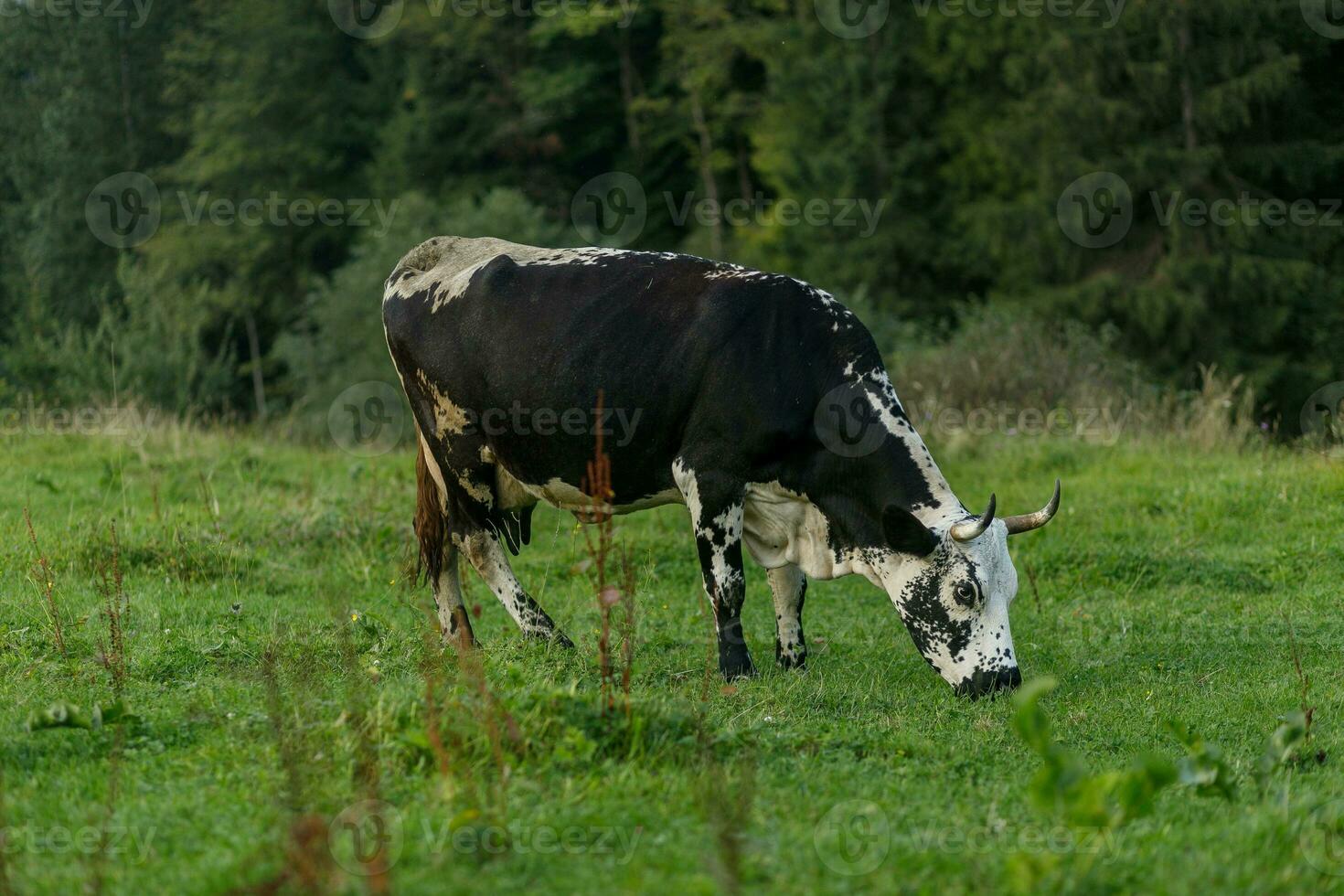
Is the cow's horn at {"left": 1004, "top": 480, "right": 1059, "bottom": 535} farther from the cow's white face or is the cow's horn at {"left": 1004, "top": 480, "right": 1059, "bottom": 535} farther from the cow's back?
the cow's back

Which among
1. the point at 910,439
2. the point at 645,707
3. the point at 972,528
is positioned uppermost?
the point at 910,439

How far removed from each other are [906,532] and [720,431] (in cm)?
108

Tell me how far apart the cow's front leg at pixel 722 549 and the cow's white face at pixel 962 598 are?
849 mm

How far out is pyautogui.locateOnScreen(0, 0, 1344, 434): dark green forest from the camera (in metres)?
27.9

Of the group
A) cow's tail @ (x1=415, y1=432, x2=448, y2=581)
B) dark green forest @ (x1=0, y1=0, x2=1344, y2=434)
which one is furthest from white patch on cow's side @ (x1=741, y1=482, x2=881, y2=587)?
dark green forest @ (x1=0, y1=0, x2=1344, y2=434)

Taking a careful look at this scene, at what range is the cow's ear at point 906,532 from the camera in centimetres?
704

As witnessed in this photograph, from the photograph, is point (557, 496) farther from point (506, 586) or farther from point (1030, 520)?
point (1030, 520)

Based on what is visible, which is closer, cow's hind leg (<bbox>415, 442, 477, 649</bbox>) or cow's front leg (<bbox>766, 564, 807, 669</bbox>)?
cow's front leg (<bbox>766, 564, 807, 669</bbox>)

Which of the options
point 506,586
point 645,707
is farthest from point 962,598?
point 506,586

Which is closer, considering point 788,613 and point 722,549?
point 722,549

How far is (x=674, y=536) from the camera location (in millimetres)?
11297

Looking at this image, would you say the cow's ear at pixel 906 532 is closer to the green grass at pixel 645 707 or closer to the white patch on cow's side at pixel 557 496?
the green grass at pixel 645 707

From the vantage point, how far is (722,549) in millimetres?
7605

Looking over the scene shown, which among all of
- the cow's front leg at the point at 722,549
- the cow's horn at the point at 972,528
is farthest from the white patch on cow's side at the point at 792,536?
the cow's horn at the point at 972,528
